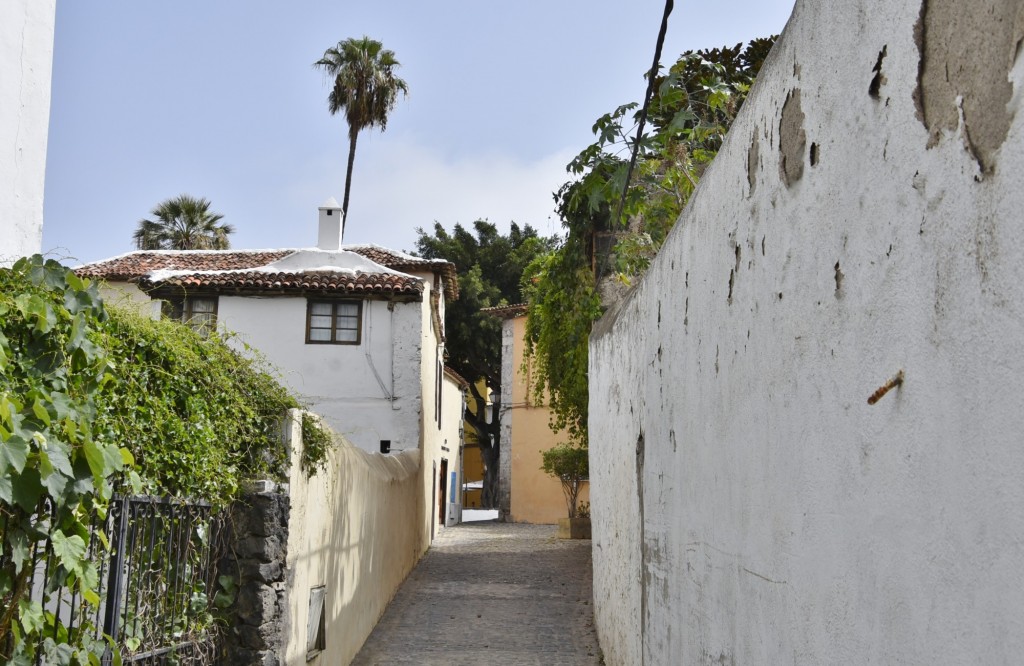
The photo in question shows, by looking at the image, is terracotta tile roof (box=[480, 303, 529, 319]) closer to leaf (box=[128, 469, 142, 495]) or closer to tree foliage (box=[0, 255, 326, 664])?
tree foliage (box=[0, 255, 326, 664])

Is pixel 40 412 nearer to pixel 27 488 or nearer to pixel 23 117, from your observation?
pixel 27 488

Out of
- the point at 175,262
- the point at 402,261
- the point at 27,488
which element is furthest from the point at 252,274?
the point at 27,488

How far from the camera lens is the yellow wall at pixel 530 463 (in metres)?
29.0

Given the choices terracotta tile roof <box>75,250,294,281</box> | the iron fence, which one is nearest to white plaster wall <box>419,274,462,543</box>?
terracotta tile roof <box>75,250,294,281</box>

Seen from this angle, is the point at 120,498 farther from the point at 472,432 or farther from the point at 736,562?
the point at 472,432

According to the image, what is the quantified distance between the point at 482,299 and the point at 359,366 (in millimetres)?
18389

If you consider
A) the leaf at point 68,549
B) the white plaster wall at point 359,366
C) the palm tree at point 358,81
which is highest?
the palm tree at point 358,81

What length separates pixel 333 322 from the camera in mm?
18172

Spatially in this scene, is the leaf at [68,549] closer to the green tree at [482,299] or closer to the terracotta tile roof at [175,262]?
the terracotta tile roof at [175,262]

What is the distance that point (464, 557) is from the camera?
18078 millimetres

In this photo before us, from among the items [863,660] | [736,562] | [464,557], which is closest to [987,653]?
[863,660]

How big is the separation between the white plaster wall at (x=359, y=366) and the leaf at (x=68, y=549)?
14049 millimetres

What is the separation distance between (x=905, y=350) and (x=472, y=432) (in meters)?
38.6

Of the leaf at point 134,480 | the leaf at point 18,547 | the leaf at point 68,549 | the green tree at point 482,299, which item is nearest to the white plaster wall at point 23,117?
the leaf at point 134,480
